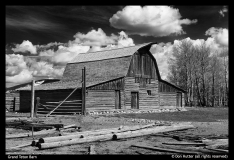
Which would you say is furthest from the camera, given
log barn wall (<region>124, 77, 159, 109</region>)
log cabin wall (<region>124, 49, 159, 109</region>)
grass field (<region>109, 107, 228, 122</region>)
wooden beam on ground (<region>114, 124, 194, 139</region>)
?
log cabin wall (<region>124, 49, 159, 109</region>)

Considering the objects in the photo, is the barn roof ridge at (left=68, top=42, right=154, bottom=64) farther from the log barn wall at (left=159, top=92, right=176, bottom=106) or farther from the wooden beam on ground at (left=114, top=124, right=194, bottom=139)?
the wooden beam on ground at (left=114, top=124, right=194, bottom=139)

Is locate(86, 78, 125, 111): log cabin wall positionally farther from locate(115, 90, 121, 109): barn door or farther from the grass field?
the grass field

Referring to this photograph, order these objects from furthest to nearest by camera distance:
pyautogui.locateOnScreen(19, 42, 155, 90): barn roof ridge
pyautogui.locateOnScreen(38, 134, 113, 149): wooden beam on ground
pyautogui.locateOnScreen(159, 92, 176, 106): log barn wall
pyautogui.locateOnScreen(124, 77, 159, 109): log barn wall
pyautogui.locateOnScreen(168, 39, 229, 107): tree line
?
pyautogui.locateOnScreen(168, 39, 229, 107): tree line
pyautogui.locateOnScreen(159, 92, 176, 106): log barn wall
pyautogui.locateOnScreen(19, 42, 155, 90): barn roof ridge
pyautogui.locateOnScreen(124, 77, 159, 109): log barn wall
pyautogui.locateOnScreen(38, 134, 113, 149): wooden beam on ground

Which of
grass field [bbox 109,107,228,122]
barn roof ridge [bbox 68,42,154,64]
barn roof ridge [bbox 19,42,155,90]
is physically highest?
barn roof ridge [bbox 68,42,154,64]

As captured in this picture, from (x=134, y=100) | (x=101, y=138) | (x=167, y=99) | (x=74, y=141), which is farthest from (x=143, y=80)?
(x=74, y=141)

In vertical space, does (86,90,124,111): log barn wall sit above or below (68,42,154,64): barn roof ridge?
below

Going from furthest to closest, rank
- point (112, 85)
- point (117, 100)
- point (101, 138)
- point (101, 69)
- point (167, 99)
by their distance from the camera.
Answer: point (167, 99)
point (101, 69)
point (117, 100)
point (112, 85)
point (101, 138)

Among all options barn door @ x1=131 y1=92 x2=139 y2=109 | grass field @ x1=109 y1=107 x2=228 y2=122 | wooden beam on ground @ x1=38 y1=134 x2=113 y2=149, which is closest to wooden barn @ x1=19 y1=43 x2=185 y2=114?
barn door @ x1=131 y1=92 x2=139 y2=109

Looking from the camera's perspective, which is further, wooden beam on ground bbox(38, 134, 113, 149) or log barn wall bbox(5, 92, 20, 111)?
log barn wall bbox(5, 92, 20, 111)

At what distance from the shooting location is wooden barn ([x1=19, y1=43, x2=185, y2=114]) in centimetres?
2689

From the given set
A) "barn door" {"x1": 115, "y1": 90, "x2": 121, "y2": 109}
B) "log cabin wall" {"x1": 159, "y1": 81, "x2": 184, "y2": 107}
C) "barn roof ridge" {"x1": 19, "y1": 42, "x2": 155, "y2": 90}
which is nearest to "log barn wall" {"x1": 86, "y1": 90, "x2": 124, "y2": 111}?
"barn door" {"x1": 115, "y1": 90, "x2": 121, "y2": 109}

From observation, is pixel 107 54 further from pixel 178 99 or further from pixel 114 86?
pixel 178 99

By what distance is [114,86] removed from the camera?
92.5 feet
